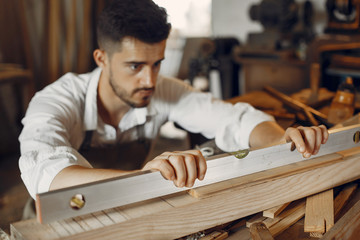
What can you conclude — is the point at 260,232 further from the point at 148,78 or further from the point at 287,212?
the point at 148,78

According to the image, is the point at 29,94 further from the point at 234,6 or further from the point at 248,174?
the point at 248,174

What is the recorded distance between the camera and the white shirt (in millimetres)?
1048

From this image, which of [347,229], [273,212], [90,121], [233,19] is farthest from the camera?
[233,19]

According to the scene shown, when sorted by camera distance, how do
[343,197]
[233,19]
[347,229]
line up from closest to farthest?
[347,229], [343,197], [233,19]

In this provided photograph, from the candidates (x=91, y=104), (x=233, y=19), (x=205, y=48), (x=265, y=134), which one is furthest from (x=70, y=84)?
(x=233, y=19)

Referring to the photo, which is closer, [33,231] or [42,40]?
[33,231]

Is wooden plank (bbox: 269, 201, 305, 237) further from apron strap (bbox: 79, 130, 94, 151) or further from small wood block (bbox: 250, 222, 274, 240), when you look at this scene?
apron strap (bbox: 79, 130, 94, 151)

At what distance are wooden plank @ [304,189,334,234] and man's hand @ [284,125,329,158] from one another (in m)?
0.13

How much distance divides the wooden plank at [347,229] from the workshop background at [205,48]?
1.98m

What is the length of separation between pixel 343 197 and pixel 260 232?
36cm

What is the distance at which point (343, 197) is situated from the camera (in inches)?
43.3

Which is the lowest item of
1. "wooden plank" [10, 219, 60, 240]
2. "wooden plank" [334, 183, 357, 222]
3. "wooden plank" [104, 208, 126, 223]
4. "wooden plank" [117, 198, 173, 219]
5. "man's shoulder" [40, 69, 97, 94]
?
"wooden plank" [334, 183, 357, 222]

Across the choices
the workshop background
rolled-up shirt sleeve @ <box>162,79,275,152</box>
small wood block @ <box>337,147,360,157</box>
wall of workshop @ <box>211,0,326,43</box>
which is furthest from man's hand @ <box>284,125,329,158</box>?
wall of workshop @ <box>211,0,326,43</box>

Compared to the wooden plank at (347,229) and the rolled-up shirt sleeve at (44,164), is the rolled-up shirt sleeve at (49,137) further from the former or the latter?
the wooden plank at (347,229)
